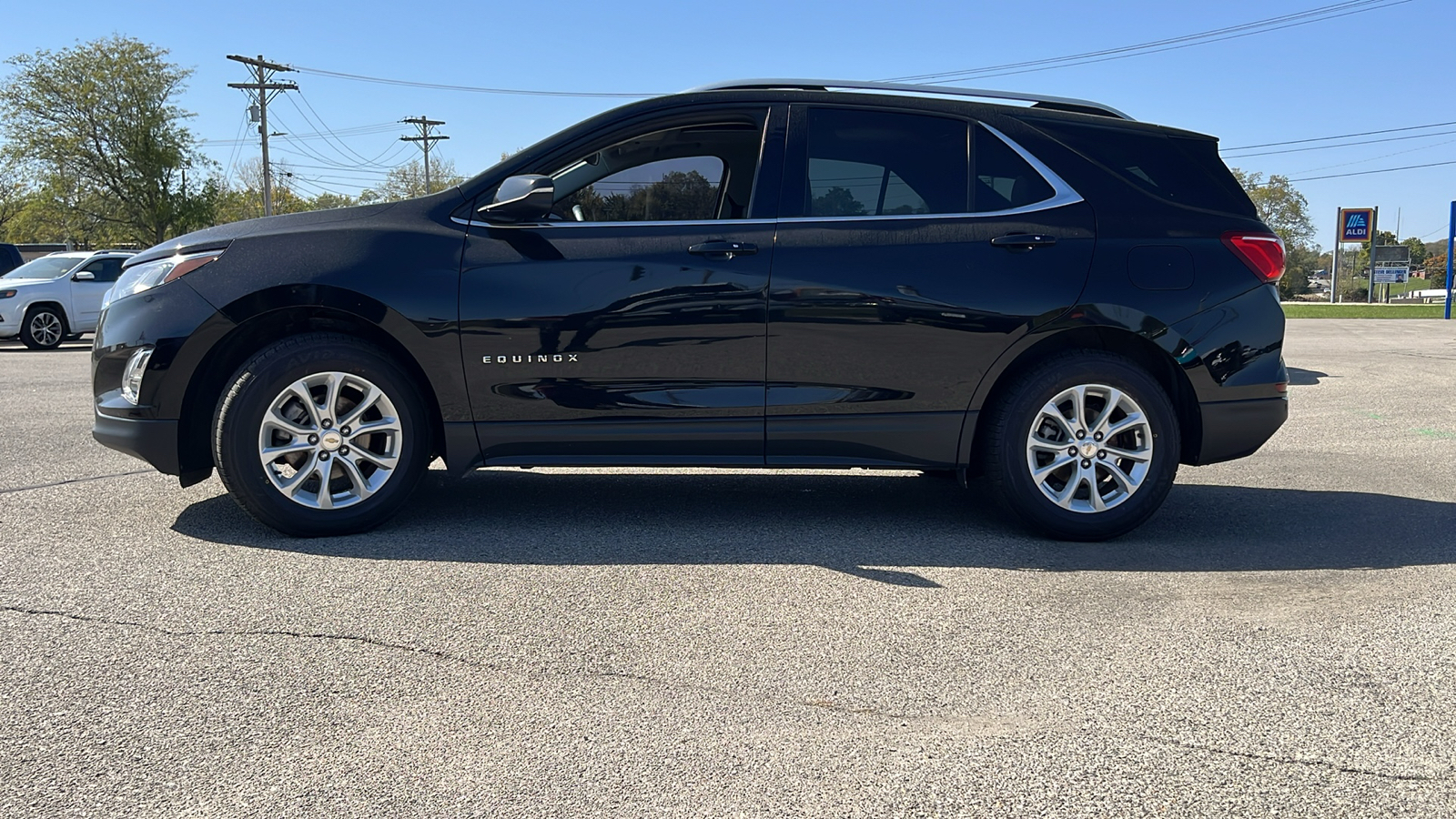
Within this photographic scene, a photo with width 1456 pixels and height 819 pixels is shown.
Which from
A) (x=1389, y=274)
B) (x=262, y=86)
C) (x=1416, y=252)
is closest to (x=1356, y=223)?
(x=1389, y=274)

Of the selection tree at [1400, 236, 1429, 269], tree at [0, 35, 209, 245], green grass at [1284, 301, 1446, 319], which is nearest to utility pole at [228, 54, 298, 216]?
tree at [0, 35, 209, 245]

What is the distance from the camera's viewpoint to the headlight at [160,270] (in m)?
4.54

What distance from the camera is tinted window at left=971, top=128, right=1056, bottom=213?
474 cm

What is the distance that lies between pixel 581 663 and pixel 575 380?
1.60m

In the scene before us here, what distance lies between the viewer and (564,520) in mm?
4988

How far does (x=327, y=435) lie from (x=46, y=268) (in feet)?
56.0

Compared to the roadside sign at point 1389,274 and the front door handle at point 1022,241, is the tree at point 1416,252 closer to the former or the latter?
the roadside sign at point 1389,274

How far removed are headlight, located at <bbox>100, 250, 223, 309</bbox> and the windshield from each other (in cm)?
1578

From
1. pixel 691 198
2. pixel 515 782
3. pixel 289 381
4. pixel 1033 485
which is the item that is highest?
pixel 691 198

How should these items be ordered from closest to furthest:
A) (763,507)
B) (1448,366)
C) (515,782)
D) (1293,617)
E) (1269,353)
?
(515,782) < (1293,617) < (1269,353) < (763,507) < (1448,366)

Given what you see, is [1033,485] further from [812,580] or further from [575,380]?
[575,380]

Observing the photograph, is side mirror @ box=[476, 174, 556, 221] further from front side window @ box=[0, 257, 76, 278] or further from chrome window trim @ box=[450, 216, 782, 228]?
front side window @ box=[0, 257, 76, 278]

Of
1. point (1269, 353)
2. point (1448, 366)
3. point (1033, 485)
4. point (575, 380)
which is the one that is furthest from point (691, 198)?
point (1448, 366)

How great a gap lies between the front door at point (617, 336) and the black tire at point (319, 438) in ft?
1.04
